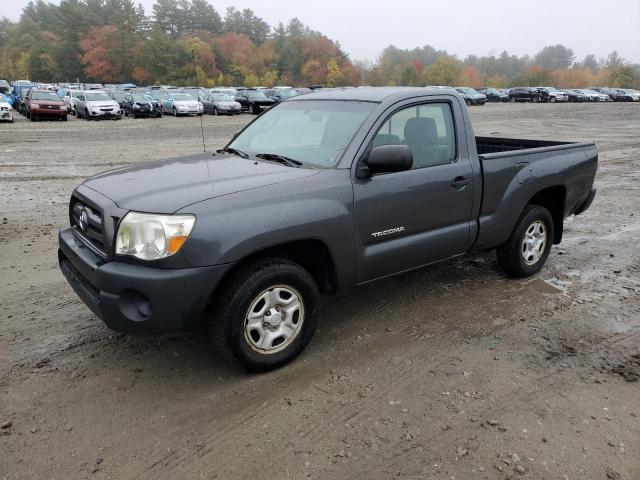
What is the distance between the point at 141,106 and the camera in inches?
1126

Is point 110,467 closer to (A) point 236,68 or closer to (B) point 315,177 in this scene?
(B) point 315,177

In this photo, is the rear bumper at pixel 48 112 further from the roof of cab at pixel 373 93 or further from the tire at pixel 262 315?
the tire at pixel 262 315

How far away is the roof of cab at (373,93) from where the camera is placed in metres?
4.10

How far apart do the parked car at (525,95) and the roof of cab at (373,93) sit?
5259 cm

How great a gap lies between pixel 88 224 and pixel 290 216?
4.47 ft

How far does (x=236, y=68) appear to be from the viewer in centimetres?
8769

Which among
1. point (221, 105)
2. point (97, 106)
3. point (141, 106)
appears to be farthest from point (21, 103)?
point (221, 105)

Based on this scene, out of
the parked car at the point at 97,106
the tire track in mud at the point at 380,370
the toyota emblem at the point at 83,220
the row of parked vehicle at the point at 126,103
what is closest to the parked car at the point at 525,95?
the row of parked vehicle at the point at 126,103

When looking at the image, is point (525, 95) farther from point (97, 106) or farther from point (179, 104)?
point (97, 106)

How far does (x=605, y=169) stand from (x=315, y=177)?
35.8 feet

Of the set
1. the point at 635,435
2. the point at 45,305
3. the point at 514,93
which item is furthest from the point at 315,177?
the point at 514,93

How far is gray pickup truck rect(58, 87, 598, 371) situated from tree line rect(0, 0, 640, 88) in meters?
72.3

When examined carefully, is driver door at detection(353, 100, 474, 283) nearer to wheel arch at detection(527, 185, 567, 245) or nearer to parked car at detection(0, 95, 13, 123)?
wheel arch at detection(527, 185, 567, 245)

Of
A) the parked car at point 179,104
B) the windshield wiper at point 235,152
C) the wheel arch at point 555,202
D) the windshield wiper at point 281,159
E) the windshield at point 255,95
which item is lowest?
the wheel arch at point 555,202
